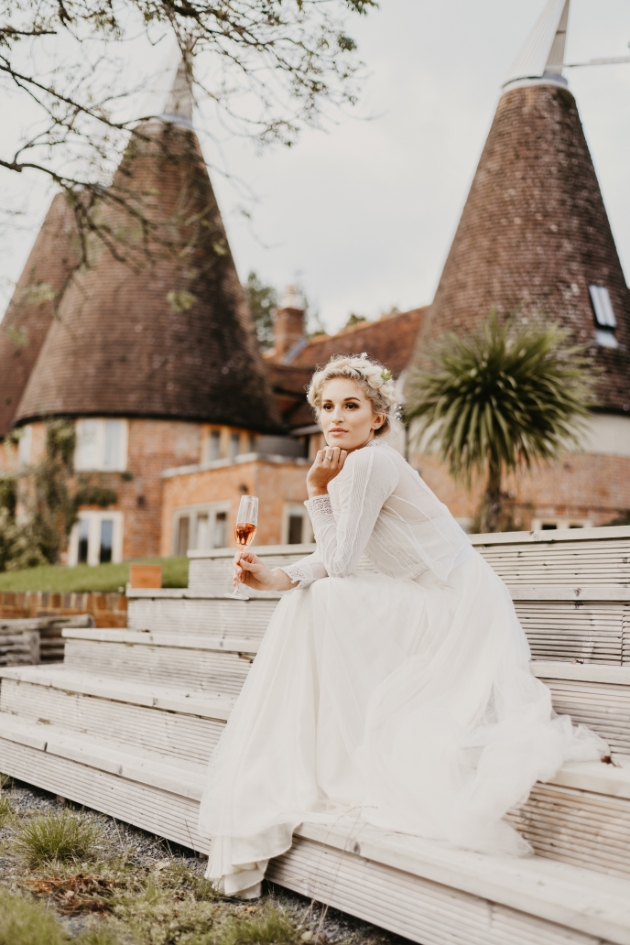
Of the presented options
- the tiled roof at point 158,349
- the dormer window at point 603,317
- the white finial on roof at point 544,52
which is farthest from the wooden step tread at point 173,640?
the white finial on roof at point 544,52

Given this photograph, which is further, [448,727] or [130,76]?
[130,76]

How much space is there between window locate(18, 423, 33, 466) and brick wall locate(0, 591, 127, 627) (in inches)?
Result: 568

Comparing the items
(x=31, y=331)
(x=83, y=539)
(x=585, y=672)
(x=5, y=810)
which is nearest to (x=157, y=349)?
(x=83, y=539)

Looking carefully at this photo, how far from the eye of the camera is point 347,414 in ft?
10.5

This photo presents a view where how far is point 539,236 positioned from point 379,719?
16.2 m

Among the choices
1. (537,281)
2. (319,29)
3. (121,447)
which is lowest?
(121,447)

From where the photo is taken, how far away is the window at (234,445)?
20906 mm

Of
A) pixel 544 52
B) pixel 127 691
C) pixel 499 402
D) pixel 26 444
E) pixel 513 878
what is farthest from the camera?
pixel 26 444

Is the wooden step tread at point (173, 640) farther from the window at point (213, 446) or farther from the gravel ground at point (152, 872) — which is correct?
the window at point (213, 446)

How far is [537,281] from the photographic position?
16.9 metres

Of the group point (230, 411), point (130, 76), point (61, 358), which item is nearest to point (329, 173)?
point (130, 76)

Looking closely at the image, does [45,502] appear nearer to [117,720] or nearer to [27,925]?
[117,720]

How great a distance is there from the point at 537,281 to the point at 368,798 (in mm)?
15607

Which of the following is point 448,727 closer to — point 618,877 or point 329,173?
point 618,877
